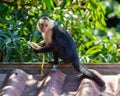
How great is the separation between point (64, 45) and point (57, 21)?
1176 millimetres

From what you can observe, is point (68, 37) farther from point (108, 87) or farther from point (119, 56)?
point (119, 56)

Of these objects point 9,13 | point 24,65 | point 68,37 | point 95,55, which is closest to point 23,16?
point 9,13

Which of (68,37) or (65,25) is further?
(65,25)

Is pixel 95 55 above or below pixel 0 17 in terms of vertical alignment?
below

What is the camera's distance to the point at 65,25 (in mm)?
5141

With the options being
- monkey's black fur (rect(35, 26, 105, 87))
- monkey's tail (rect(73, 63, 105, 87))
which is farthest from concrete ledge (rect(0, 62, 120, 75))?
monkey's black fur (rect(35, 26, 105, 87))

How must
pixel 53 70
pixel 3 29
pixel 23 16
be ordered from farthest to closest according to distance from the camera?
pixel 23 16, pixel 3 29, pixel 53 70

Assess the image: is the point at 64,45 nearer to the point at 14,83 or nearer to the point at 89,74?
the point at 89,74

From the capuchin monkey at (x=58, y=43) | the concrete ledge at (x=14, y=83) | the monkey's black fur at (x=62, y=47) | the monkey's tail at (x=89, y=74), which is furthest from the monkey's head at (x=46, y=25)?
the concrete ledge at (x=14, y=83)

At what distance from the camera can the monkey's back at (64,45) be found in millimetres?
3732

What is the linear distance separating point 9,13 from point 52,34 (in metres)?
1.16

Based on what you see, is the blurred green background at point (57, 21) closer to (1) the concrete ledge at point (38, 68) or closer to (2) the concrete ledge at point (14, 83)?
(1) the concrete ledge at point (38, 68)

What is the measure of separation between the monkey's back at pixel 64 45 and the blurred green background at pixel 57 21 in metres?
0.55

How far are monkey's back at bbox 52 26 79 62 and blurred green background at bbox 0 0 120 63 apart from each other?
0.55 m
